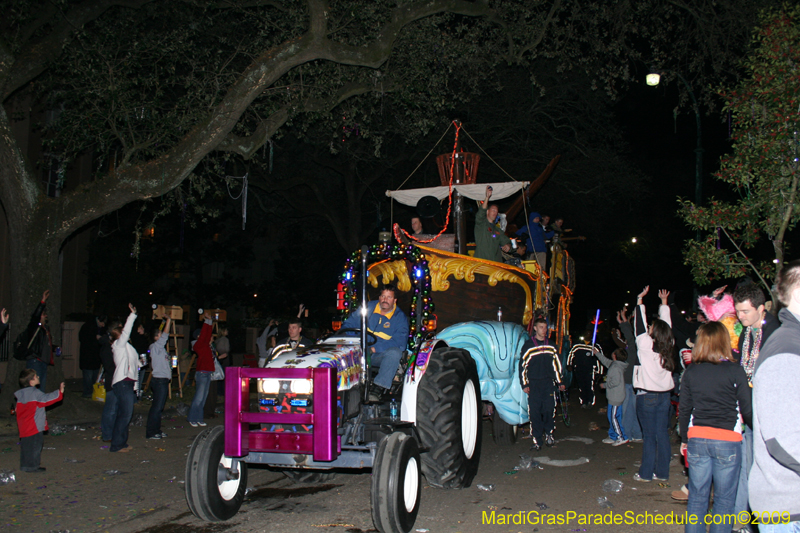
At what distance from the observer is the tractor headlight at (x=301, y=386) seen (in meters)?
5.39

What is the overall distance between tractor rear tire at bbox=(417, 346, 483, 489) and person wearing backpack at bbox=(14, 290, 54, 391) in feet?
20.6

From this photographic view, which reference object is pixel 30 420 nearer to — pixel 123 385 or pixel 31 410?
pixel 31 410

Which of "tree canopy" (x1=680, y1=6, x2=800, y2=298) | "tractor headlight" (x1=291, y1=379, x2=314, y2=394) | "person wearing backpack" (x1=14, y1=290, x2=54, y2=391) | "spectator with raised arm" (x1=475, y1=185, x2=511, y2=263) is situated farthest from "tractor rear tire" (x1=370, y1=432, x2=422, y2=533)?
"person wearing backpack" (x1=14, y1=290, x2=54, y2=391)

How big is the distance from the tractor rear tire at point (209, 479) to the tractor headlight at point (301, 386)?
710 mm

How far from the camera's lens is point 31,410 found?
277 inches

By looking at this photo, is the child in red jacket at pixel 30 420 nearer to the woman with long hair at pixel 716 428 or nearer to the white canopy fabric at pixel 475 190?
the woman with long hair at pixel 716 428

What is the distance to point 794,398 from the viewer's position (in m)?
2.79

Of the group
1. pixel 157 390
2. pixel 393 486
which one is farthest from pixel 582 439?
pixel 157 390

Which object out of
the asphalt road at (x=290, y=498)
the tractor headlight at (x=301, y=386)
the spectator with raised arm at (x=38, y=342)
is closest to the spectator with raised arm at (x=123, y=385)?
the asphalt road at (x=290, y=498)

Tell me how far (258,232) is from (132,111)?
16124 millimetres

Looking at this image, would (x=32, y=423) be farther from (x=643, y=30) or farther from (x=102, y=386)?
(x=643, y=30)

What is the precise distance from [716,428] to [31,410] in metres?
6.85

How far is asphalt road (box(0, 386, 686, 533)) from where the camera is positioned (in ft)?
17.9

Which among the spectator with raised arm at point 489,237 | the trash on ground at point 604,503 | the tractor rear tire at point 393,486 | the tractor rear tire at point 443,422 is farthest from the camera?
the spectator with raised arm at point 489,237
